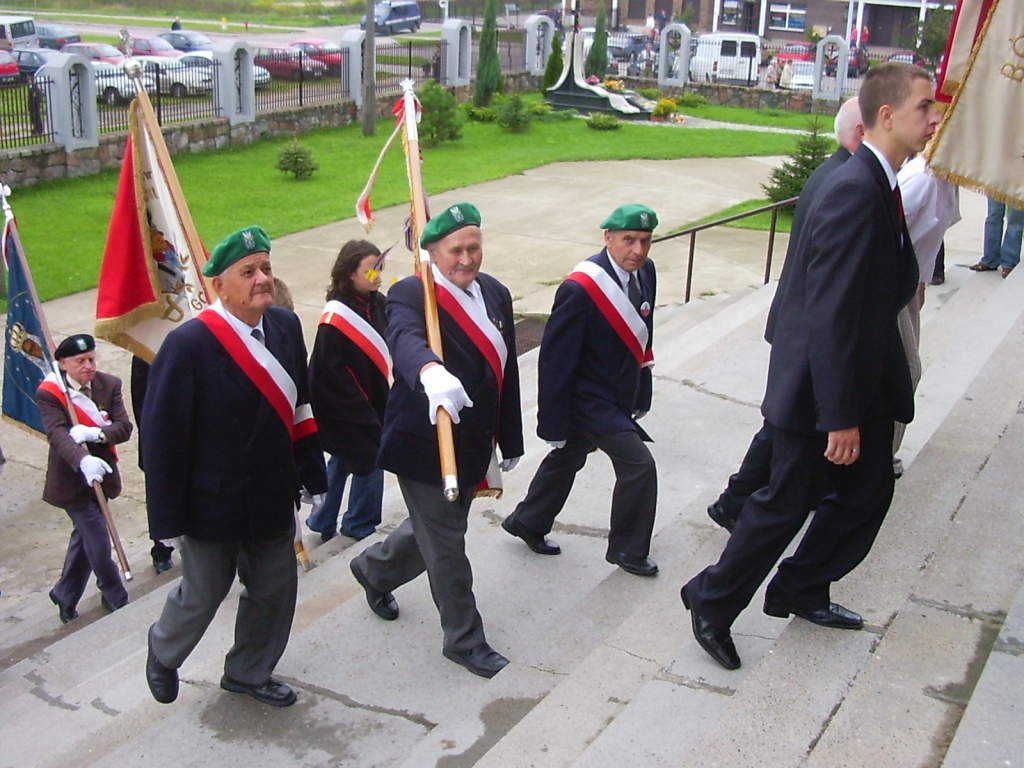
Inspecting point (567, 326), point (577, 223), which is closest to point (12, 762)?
point (567, 326)

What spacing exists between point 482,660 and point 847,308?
1.85 metres

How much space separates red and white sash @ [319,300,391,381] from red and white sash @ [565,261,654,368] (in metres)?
1.09

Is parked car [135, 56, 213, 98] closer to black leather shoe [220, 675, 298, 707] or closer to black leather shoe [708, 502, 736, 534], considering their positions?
black leather shoe [708, 502, 736, 534]

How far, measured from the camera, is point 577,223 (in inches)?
628

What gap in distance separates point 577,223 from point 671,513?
10742mm

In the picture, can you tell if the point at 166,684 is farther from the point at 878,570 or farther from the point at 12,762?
the point at 878,570

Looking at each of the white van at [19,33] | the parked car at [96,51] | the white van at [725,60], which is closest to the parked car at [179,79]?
the parked car at [96,51]

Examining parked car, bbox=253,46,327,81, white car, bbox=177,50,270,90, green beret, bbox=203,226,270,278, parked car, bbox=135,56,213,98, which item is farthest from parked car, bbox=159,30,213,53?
green beret, bbox=203,226,270,278

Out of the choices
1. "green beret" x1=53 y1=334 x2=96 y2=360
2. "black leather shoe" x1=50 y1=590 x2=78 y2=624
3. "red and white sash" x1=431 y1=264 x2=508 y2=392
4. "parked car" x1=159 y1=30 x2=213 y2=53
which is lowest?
"black leather shoe" x1=50 y1=590 x2=78 y2=624

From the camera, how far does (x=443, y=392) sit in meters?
3.68

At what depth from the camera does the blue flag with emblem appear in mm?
6184

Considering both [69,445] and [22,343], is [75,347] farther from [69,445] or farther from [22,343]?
[22,343]

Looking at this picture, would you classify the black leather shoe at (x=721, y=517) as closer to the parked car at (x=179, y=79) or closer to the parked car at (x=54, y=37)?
the parked car at (x=179, y=79)

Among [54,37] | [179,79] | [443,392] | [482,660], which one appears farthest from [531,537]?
[54,37]
